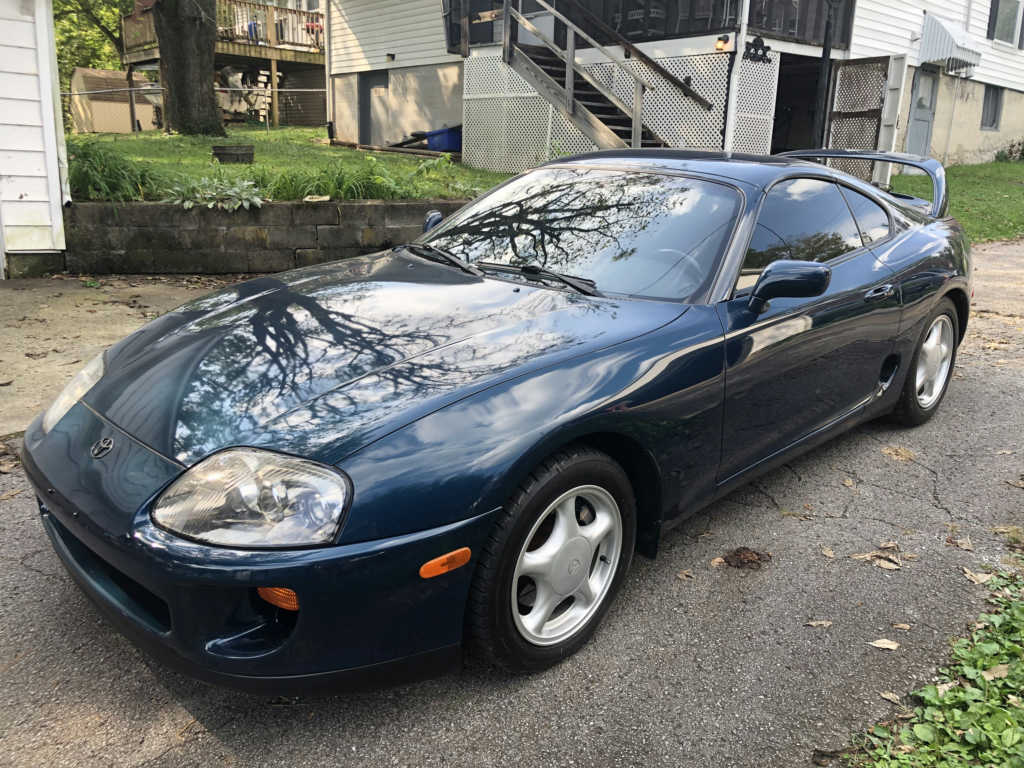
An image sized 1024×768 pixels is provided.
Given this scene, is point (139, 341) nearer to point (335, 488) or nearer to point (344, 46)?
point (335, 488)

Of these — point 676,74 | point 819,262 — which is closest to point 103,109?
point 676,74

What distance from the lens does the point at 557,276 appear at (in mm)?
3068

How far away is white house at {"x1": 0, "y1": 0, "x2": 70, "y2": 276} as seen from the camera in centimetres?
679

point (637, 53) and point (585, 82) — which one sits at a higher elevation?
point (637, 53)

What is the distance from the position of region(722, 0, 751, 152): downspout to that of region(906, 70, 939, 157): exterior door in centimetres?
762

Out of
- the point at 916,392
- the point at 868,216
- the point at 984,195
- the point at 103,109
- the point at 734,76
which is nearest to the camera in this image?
the point at 868,216

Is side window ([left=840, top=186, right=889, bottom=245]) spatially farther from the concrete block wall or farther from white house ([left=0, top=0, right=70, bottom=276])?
white house ([left=0, top=0, right=70, bottom=276])

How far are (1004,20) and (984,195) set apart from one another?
8.42 meters

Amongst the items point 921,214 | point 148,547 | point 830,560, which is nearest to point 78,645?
point 148,547

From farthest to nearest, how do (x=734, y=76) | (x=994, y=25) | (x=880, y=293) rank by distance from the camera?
1. (x=994, y=25)
2. (x=734, y=76)
3. (x=880, y=293)

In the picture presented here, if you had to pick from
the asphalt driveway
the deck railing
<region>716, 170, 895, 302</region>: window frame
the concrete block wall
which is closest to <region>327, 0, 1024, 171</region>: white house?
the deck railing

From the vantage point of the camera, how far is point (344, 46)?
2117 centimetres

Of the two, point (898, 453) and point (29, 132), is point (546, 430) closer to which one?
point (898, 453)

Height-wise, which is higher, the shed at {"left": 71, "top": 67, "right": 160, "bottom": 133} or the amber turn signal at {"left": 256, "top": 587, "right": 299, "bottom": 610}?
the shed at {"left": 71, "top": 67, "right": 160, "bottom": 133}
